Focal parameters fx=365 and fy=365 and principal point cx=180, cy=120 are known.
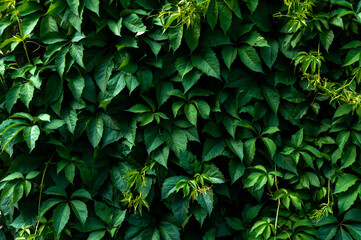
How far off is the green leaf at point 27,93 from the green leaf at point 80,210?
0.59 meters

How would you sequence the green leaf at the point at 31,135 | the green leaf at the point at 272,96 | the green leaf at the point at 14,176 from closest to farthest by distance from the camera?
the green leaf at the point at 31,135 → the green leaf at the point at 14,176 → the green leaf at the point at 272,96

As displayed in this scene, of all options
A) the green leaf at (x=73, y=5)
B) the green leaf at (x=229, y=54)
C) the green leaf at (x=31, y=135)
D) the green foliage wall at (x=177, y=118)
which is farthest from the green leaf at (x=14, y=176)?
the green leaf at (x=229, y=54)

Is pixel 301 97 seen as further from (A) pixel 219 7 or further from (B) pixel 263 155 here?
(A) pixel 219 7

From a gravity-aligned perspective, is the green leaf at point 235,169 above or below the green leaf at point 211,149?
below

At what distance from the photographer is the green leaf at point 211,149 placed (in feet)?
6.74

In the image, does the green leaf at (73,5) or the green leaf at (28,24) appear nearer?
the green leaf at (73,5)

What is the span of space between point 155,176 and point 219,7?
99 cm

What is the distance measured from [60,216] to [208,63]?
114 cm

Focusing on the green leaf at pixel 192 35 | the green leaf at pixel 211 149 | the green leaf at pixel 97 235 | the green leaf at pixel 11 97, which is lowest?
the green leaf at pixel 97 235

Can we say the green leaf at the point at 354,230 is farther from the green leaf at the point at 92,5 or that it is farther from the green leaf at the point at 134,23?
the green leaf at the point at 92,5

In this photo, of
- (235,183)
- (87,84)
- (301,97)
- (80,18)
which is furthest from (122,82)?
(301,97)

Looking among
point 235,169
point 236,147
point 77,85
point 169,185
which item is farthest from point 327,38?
point 77,85

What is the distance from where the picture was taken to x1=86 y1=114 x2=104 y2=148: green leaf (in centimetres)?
201

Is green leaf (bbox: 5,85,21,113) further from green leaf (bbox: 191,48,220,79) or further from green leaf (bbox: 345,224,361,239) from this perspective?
green leaf (bbox: 345,224,361,239)
